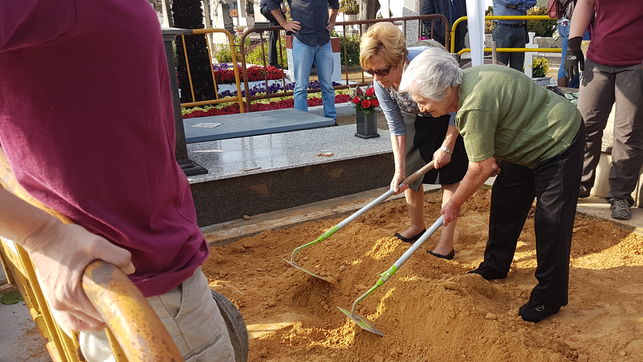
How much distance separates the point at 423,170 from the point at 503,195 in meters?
0.53

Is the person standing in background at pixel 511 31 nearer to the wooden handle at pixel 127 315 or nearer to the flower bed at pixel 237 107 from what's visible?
the flower bed at pixel 237 107

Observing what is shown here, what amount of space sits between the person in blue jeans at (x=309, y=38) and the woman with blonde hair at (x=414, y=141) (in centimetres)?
340

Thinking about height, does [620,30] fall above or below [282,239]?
above

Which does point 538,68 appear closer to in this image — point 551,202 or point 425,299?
point 551,202

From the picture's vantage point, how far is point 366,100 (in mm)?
5344

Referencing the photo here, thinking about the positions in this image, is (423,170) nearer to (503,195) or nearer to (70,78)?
(503,195)

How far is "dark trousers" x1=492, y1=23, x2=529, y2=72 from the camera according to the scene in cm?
793

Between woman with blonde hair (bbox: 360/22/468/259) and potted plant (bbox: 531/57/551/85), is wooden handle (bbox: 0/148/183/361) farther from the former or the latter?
potted plant (bbox: 531/57/551/85)

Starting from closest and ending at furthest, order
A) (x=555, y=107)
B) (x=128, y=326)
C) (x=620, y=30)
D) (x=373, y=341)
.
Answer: (x=128, y=326)
(x=555, y=107)
(x=373, y=341)
(x=620, y=30)

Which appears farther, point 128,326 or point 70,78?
point 70,78

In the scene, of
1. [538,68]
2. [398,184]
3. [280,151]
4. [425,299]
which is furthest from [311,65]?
[538,68]

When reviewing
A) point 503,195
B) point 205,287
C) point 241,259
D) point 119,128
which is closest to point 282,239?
point 241,259

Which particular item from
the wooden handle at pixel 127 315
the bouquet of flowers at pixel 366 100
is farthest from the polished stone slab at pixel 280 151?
the wooden handle at pixel 127 315

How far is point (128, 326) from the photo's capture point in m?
0.73
